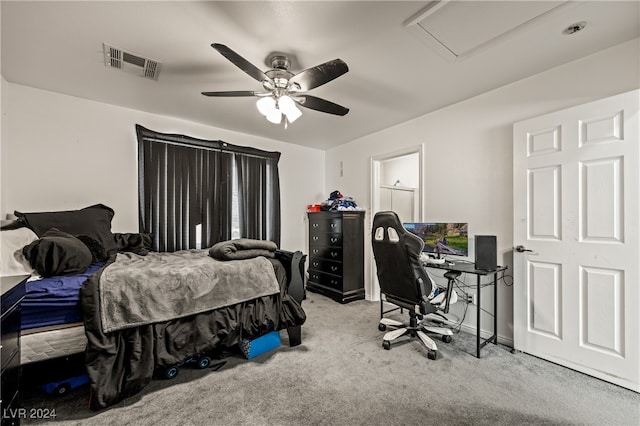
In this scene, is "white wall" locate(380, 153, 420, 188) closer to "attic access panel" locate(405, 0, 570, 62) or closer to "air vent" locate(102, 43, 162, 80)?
"attic access panel" locate(405, 0, 570, 62)

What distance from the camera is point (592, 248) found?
1.95 meters

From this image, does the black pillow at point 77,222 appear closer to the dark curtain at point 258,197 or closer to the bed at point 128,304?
the bed at point 128,304

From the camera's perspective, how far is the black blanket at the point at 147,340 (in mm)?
1521

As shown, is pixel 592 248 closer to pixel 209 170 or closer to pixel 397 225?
pixel 397 225

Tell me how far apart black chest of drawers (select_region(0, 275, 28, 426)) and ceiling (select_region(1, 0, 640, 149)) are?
161 centimetres

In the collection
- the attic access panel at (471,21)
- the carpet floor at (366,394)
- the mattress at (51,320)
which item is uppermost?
the attic access panel at (471,21)

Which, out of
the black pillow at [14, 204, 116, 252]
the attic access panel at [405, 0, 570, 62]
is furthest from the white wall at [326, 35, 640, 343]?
the black pillow at [14, 204, 116, 252]

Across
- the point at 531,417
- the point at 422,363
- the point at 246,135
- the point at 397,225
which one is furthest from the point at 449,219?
the point at 246,135

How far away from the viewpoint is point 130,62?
2117 mm

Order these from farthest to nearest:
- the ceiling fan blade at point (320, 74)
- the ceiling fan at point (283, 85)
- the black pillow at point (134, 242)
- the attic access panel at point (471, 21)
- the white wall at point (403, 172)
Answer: the white wall at point (403, 172) → the black pillow at point (134, 242) → the ceiling fan at point (283, 85) → the ceiling fan blade at point (320, 74) → the attic access panel at point (471, 21)

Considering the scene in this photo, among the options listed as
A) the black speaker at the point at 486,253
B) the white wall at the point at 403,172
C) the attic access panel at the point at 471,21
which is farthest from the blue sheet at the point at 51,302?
the white wall at the point at 403,172

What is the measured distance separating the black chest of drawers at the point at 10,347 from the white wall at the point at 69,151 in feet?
6.59

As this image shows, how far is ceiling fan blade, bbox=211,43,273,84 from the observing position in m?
1.48

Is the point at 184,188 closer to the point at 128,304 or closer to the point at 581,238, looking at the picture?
the point at 128,304
